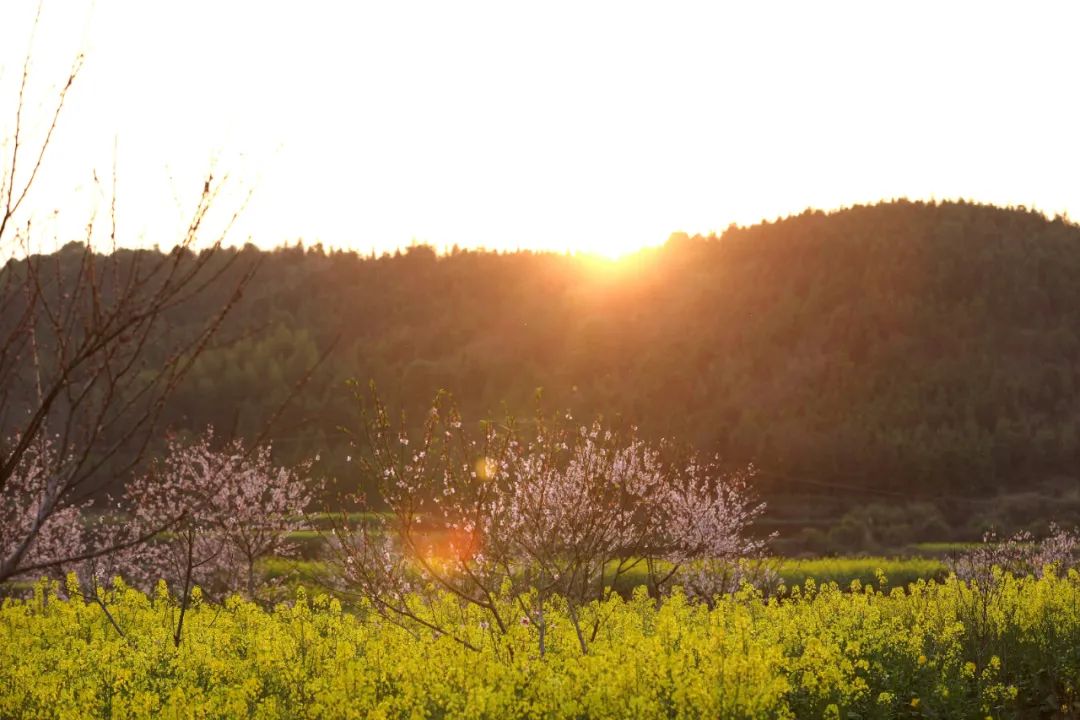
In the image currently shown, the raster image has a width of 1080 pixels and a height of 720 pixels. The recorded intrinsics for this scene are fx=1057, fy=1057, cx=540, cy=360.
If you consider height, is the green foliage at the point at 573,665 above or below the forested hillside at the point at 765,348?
below

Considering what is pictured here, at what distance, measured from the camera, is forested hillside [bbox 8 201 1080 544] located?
160ft

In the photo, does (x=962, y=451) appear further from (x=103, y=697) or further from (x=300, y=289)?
(x=300, y=289)

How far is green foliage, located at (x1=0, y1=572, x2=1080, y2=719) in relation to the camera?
24.4ft

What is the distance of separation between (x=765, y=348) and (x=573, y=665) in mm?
53085

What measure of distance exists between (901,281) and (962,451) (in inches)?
730

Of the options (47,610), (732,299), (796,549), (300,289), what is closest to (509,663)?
(47,610)

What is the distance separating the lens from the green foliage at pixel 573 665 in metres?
7.45

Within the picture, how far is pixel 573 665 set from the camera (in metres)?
7.88

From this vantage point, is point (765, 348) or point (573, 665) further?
point (765, 348)

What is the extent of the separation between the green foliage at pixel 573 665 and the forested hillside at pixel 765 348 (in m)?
30.4

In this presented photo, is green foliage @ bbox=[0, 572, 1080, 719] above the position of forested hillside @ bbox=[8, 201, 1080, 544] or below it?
below

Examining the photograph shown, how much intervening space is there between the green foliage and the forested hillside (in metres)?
30.4

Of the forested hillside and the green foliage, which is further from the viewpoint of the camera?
the forested hillside

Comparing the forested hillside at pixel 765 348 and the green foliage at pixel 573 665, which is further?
the forested hillside at pixel 765 348
